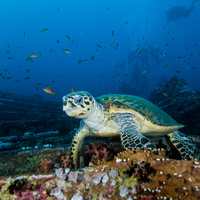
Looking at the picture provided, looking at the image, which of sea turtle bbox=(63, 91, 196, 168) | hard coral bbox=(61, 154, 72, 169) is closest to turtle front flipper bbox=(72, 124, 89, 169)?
sea turtle bbox=(63, 91, 196, 168)

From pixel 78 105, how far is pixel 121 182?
1.59m

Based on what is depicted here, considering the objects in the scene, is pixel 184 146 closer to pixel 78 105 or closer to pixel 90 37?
pixel 78 105

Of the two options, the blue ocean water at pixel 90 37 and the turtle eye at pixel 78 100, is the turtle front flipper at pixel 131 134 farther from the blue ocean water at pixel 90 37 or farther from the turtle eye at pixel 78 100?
the blue ocean water at pixel 90 37

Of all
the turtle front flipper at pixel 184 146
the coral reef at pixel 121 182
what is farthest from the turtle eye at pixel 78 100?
the turtle front flipper at pixel 184 146

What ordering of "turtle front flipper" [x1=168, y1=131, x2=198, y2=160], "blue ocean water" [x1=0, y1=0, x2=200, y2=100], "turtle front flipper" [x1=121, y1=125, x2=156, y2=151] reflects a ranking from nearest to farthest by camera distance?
"turtle front flipper" [x1=121, y1=125, x2=156, y2=151]
"turtle front flipper" [x1=168, y1=131, x2=198, y2=160]
"blue ocean water" [x1=0, y1=0, x2=200, y2=100]

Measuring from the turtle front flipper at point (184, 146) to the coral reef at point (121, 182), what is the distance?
1736 mm

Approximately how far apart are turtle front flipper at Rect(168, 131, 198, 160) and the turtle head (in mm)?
2053

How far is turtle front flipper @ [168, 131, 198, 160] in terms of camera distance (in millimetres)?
2596

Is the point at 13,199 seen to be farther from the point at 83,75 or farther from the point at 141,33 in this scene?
the point at 83,75

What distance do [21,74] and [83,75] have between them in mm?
51982

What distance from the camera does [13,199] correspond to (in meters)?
1.13

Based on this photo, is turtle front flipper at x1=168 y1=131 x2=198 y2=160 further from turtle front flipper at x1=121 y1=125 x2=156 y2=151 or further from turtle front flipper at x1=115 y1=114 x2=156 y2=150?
turtle front flipper at x1=121 y1=125 x2=156 y2=151

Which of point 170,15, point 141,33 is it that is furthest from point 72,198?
point 141,33

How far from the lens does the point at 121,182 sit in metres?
1.12
